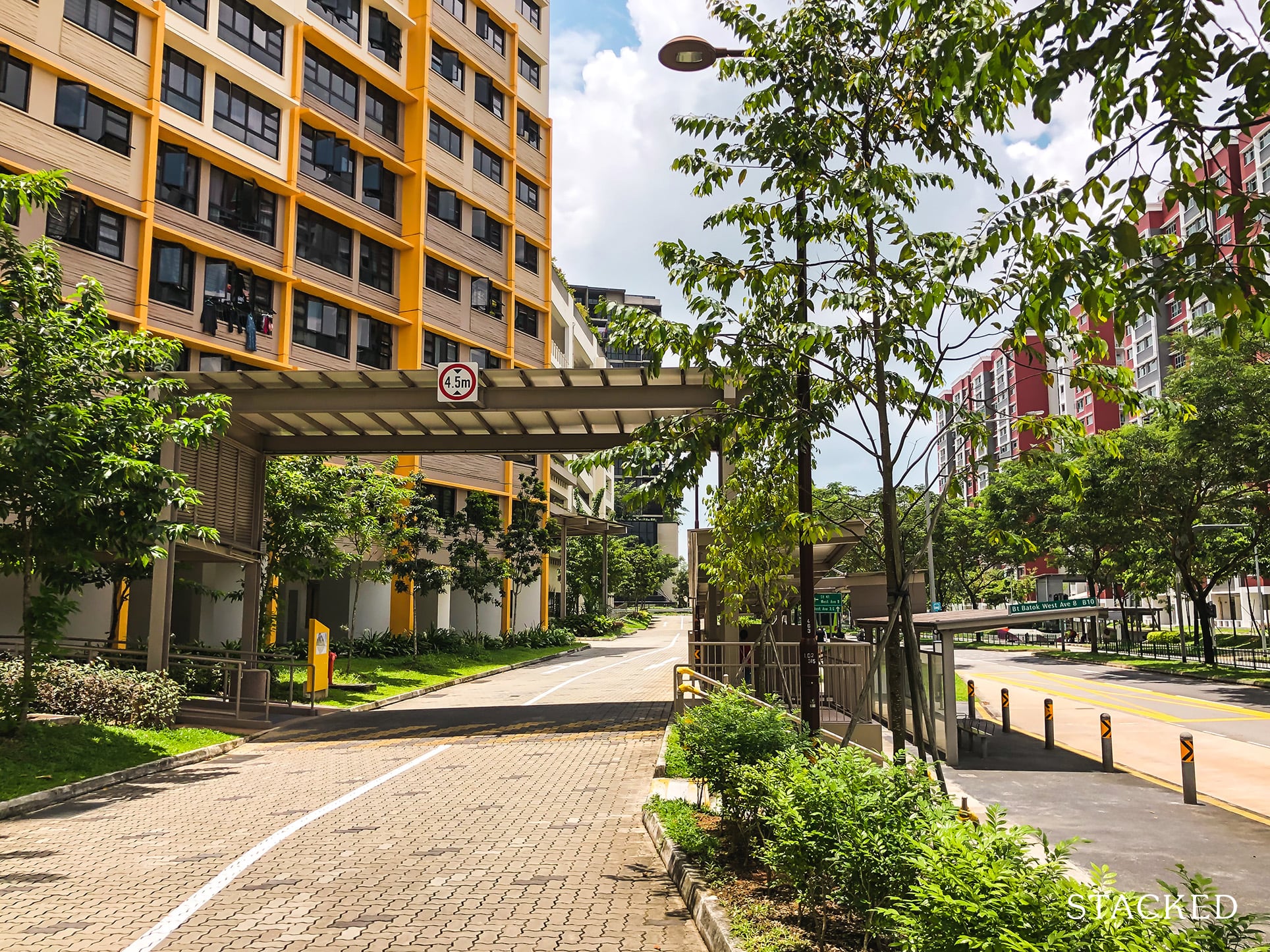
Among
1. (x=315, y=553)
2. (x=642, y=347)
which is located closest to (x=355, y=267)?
(x=315, y=553)

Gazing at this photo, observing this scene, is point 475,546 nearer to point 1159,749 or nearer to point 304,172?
point 304,172

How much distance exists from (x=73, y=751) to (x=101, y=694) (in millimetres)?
2798

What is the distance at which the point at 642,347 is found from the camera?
9.22 metres

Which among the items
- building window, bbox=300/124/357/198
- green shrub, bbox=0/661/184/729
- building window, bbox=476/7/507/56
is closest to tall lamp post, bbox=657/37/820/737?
→ green shrub, bbox=0/661/184/729

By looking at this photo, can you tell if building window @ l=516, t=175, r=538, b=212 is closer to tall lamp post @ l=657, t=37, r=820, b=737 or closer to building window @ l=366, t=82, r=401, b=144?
building window @ l=366, t=82, r=401, b=144

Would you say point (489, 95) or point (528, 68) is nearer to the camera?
point (489, 95)

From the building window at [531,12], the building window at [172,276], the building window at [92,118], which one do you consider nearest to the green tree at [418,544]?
the building window at [172,276]

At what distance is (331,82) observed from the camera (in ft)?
131

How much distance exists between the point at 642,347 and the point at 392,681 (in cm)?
2176

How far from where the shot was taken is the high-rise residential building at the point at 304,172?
95.0ft

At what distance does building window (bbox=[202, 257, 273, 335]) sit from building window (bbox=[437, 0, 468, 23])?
18.8 metres

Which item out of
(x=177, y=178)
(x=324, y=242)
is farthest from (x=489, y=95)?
(x=177, y=178)

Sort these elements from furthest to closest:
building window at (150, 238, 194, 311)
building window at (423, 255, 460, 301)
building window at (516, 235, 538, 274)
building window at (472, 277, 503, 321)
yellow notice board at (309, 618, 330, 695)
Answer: building window at (516, 235, 538, 274) → building window at (472, 277, 503, 321) → building window at (423, 255, 460, 301) → building window at (150, 238, 194, 311) → yellow notice board at (309, 618, 330, 695)

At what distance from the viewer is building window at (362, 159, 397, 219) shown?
42188 mm
